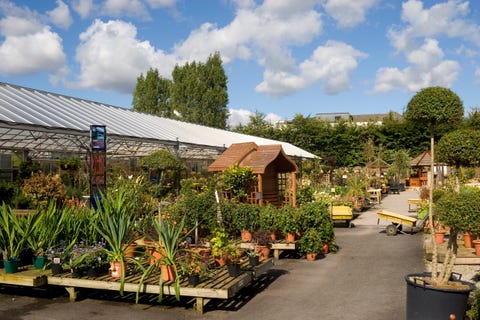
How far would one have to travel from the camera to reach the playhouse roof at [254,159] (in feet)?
37.3

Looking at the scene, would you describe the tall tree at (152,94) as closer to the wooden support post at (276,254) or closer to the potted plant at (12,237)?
the wooden support post at (276,254)

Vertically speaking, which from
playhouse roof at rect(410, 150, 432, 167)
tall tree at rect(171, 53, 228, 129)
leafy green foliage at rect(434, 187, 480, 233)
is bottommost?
leafy green foliage at rect(434, 187, 480, 233)

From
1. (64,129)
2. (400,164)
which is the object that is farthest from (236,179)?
(400,164)

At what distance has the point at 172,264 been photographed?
6.27m

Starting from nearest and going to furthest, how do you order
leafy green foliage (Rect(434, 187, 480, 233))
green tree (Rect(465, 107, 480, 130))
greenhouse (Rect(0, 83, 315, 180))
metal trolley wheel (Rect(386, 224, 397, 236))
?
1. leafy green foliage (Rect(434, 187, 480, 233))
2. greenhouse (Rect(0, 83, 315, 180))
3. metal trolley wheel (Rect(386, 224, 397, 236))
4. green tree (Rect(465, 107, 480, 130))

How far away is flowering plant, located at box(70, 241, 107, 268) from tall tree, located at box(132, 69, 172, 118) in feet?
121

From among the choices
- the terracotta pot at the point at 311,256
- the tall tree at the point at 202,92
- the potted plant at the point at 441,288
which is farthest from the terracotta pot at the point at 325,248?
the tall tree at the point at 202,92

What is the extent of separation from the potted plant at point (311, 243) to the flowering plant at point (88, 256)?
4119mm

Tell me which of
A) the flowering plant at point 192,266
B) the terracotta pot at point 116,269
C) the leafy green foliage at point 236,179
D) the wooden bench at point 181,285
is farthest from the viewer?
the leafy green foliage at point 236,179

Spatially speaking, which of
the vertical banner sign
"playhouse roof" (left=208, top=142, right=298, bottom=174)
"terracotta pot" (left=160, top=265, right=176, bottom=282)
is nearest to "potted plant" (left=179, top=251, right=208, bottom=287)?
"terracotta pot" (left=160, top=265, right=176, bottom=282)

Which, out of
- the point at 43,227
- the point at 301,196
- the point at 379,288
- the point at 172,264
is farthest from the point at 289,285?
the point at 301,196

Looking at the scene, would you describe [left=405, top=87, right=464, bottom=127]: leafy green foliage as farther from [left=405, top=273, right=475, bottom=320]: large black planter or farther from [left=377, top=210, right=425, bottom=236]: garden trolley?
[left=377, top=210, right=425, bottom=236]: garden trolley

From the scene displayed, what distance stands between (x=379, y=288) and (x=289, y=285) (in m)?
1.38

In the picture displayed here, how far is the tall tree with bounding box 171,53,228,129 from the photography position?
4119 cm
